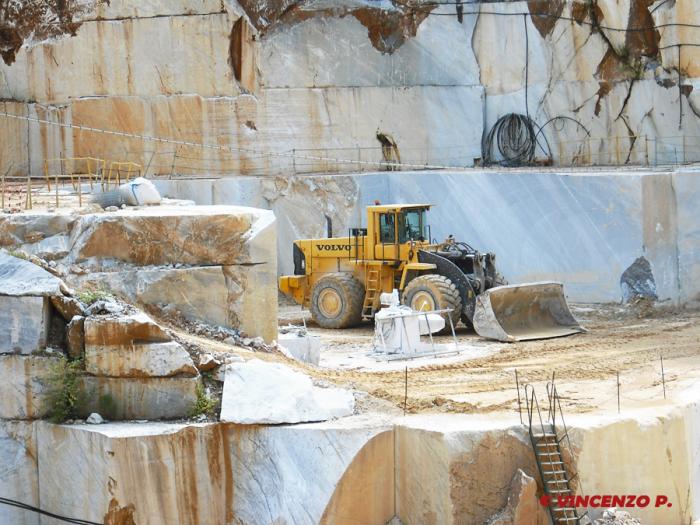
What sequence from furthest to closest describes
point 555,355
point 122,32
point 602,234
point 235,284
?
point 122,32 → point 602,234 → point 555,355 → point 235,284

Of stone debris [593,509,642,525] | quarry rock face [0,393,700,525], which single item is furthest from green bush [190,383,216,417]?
stone debris [593,509,642,525]

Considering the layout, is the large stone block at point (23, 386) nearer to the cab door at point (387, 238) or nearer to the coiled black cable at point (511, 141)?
the cab door at point (387, 238)

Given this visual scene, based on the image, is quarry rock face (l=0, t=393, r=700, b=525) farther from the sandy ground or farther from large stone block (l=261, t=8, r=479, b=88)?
large stone block (l=261, t=8, r=479, b=88)

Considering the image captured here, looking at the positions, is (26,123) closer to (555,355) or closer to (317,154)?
(317,154)

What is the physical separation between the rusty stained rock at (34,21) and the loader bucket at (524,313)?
13.4 metres

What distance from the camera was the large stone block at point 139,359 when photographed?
12672 millimetres

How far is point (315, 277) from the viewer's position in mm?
23359

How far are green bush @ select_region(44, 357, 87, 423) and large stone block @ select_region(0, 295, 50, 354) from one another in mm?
358

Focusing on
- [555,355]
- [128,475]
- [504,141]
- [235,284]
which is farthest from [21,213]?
[504,141]

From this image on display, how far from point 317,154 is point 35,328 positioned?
16.5 m

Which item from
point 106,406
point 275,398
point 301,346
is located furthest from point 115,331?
point 301,346

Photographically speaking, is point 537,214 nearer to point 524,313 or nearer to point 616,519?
point 524,313

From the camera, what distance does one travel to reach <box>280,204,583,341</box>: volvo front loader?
20.0m

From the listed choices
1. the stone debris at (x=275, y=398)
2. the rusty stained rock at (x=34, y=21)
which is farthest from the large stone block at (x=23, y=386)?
the rusty stained rock at (x=34, y=21)
